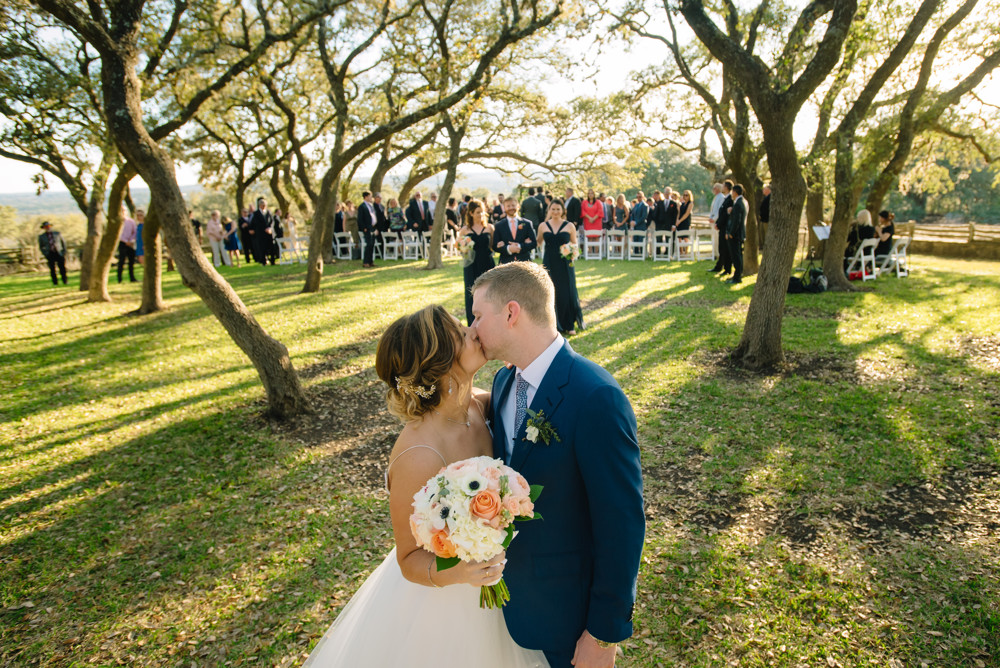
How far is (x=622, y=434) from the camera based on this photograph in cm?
196

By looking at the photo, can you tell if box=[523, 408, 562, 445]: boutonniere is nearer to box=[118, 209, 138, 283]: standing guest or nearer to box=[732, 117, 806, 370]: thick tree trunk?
box=[732, 117, 806, 370]: thick tree trunk

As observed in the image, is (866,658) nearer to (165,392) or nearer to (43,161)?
(165,392)

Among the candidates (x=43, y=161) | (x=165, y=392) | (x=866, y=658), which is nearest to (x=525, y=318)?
(x=866, y=658)

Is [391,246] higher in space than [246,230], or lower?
lower

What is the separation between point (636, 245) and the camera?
21609 mm

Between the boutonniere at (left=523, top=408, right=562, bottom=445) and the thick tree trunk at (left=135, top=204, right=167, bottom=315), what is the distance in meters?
13.5

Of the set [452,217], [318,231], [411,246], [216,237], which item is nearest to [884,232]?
[318,231]

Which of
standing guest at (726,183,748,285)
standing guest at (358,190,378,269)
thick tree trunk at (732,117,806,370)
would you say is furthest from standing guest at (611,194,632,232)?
thick tree trunk at (732,117,806,370)

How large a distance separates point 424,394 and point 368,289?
47.6 ft

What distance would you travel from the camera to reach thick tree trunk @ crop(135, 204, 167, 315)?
41.4 ft

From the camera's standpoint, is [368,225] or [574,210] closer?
[574,210]

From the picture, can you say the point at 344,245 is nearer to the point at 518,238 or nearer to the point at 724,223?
the point at 724,223

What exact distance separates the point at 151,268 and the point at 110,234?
185 centimetres

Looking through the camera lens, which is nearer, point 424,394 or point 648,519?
point 424,394
